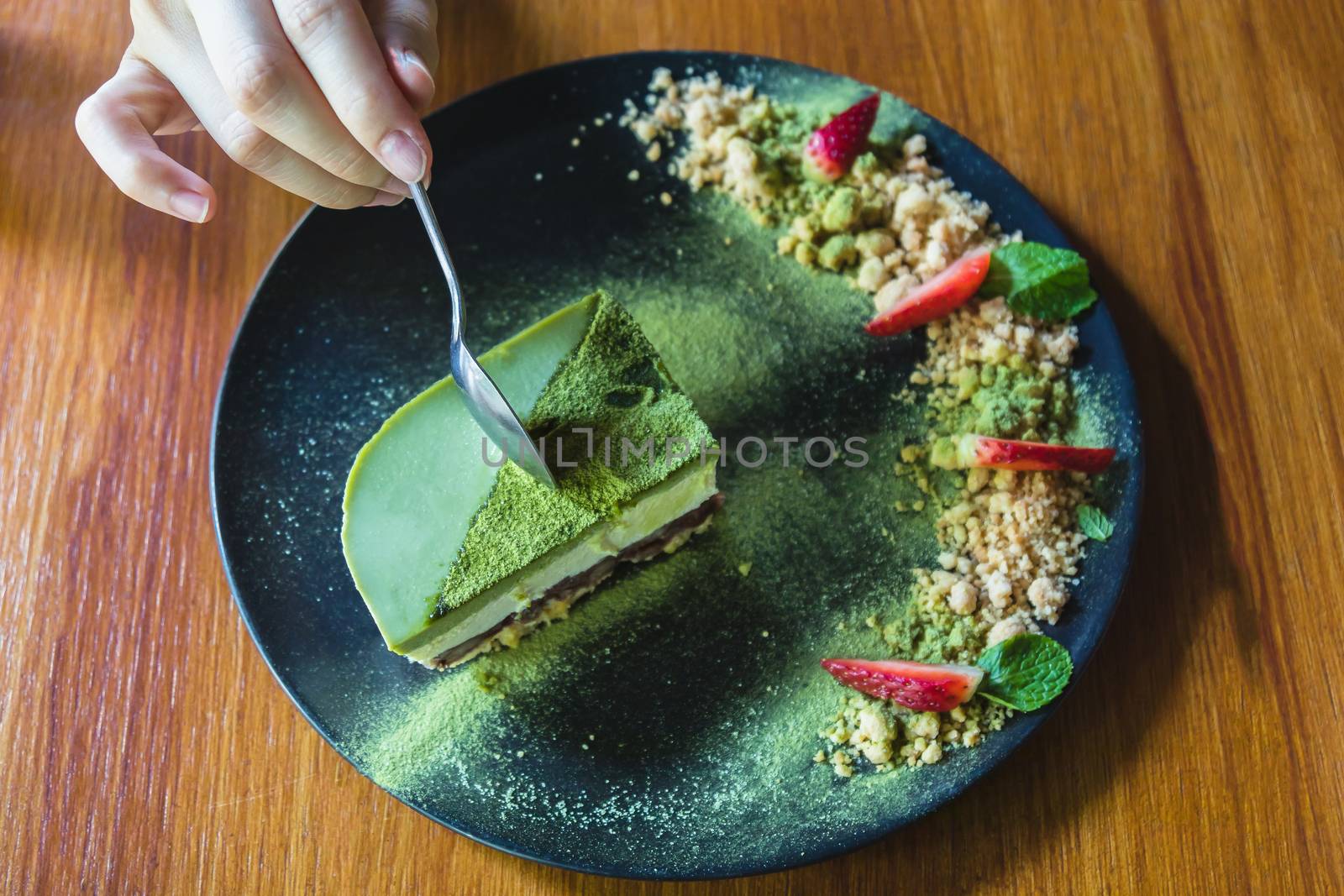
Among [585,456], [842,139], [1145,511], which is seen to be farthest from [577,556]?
[1145,511]

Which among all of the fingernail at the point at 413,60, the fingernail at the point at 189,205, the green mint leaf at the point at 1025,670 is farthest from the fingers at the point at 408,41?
the green mint leaf at the point at 1025,670

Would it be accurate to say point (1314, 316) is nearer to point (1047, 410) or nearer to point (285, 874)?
point (1047, 410)

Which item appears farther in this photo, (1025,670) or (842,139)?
(842,139)

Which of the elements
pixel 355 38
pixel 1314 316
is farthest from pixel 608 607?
pixel 1314 316

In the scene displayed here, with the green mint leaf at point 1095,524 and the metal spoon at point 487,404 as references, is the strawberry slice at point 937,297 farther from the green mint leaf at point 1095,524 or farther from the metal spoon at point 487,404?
the metal spoon at point 487,404

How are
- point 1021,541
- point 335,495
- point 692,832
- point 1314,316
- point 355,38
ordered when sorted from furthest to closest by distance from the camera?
point 1314,316 → point 335,495 → point 1021,541 → point 692,832 → point 355,38

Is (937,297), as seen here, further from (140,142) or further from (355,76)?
(140,142)
